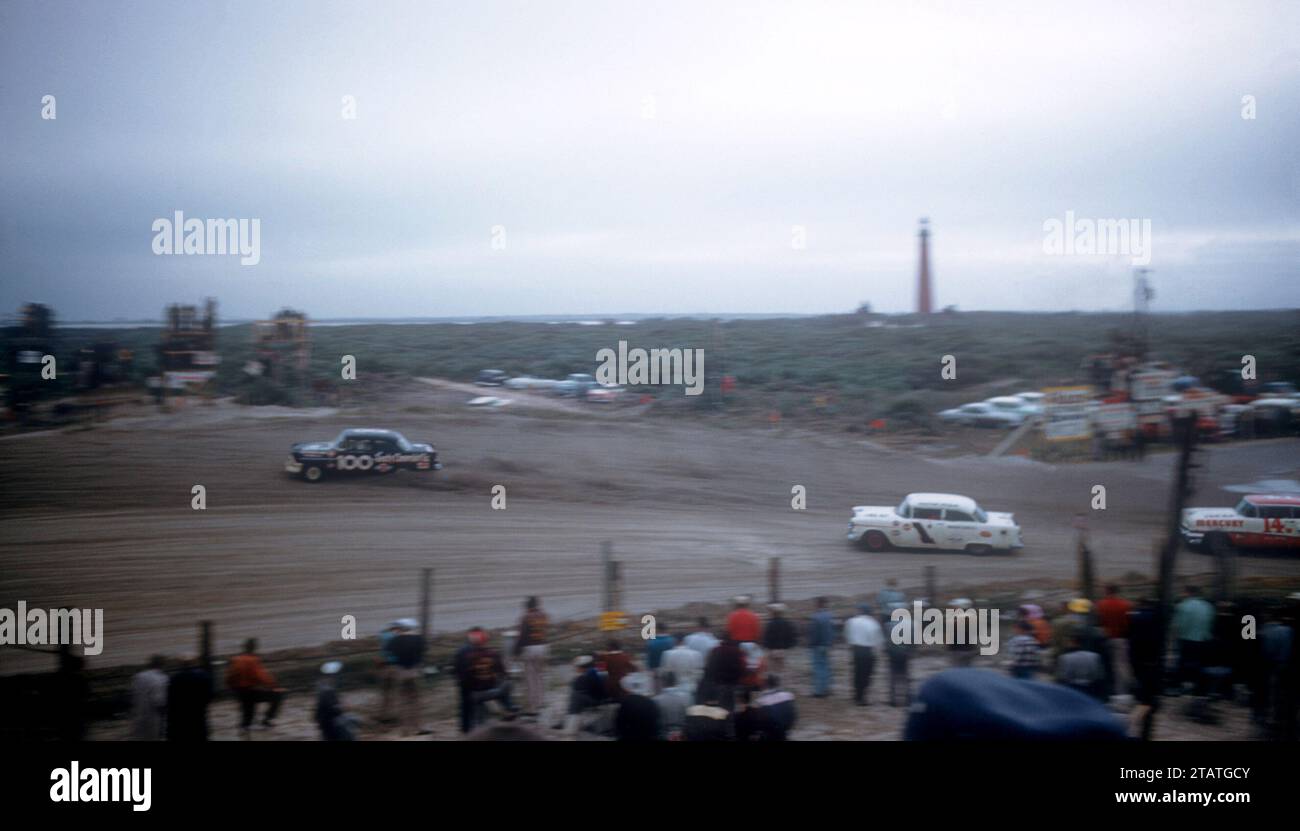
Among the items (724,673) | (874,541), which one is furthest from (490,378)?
(724,673)

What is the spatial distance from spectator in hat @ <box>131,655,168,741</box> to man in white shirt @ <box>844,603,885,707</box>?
523cm

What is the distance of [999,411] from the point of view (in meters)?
10.3

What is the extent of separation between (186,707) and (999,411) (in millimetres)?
8773

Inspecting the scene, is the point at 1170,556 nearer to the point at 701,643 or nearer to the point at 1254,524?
the point at 1254,524

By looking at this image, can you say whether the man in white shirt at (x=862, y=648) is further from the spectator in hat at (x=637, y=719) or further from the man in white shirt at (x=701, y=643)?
the spectator in hat at (x=637, y=719)

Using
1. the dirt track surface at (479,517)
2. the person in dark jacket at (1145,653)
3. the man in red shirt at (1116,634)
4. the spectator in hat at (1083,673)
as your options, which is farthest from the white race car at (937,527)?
the spectator in hat at (1083,673)

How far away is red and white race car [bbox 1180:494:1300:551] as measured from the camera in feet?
28.9

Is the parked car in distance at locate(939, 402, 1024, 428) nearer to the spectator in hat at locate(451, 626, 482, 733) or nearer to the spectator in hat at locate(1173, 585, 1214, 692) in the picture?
the spectator in hat at locate(1173, 585, 1214, 692)

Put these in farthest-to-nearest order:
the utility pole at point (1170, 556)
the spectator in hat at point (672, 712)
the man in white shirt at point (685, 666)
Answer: the utility pole at point (1170, 556), the man in white shirt at point (685, 666), the spectator in hat at point (672, 712)

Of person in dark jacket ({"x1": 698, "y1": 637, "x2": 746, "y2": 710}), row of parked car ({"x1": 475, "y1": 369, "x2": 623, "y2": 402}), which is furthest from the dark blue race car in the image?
person in dark jacket ({"x1": 698, "y1": 637, "x2": 746, "y2": 710})

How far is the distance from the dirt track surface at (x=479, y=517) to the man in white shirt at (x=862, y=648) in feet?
6.59

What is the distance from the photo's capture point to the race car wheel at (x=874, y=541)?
973 cm
